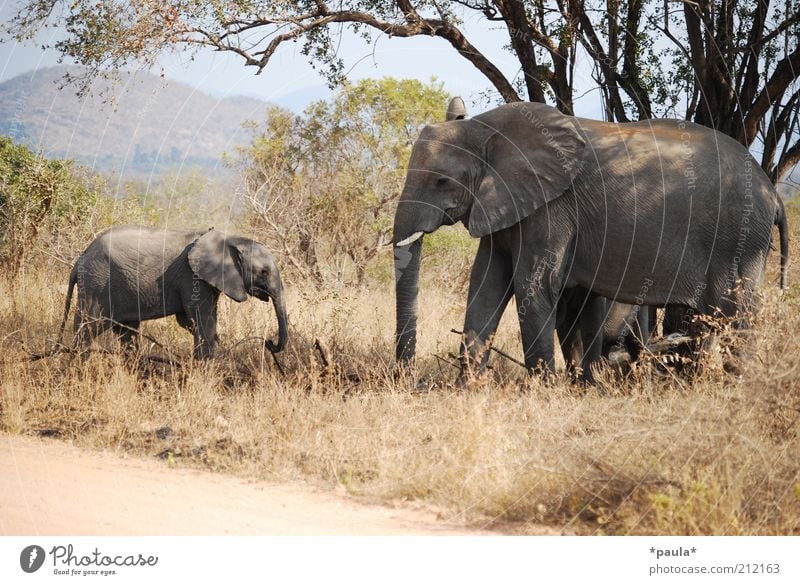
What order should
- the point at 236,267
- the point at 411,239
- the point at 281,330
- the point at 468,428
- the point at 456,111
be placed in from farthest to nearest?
the point at 236,267 < the point at 456,111 < the point at 281,330 < the point at 411,239 < the point at 468,428

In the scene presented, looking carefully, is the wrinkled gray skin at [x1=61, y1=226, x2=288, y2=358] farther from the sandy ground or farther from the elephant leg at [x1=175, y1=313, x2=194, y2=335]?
the sandy ground

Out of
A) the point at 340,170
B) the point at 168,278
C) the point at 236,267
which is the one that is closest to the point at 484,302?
the point at 236,267

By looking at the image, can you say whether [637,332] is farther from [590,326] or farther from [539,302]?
[539,302]

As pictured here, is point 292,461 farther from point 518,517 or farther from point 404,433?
point 518,517

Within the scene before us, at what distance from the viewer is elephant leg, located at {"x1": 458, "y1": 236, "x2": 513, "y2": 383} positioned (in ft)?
31.7

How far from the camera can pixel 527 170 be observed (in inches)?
380

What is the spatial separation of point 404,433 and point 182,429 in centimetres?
190

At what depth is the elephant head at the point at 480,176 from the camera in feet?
31.5

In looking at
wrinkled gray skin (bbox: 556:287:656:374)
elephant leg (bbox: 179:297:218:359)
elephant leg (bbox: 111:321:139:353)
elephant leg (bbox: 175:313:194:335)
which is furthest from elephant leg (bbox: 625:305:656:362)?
elephant leg (bbox: 111:321:139:353)

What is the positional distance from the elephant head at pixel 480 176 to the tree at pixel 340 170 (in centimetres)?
666

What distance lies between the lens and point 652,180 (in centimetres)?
955

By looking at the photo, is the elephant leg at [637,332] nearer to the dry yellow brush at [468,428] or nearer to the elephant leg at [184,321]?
the dry yellow brush at [468,428]

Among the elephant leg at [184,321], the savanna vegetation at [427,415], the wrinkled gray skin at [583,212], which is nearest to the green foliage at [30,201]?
the savanna vegetation at [427,415]

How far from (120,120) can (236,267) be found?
59960 mm
